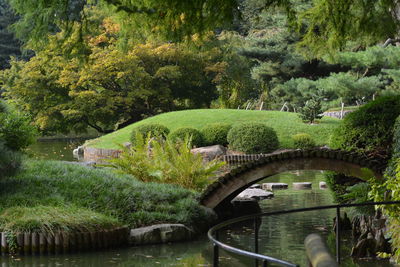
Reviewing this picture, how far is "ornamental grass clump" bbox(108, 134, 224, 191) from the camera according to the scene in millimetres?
12727

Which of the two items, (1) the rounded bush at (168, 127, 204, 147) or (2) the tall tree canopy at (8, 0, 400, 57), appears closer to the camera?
(2) the tall tree canopy at (8, 0, 400, 57)

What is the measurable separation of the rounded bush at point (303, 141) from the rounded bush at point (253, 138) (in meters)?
0.95

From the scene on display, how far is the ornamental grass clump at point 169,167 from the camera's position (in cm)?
1273

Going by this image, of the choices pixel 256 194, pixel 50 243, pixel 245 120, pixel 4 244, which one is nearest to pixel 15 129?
pixel 256 194

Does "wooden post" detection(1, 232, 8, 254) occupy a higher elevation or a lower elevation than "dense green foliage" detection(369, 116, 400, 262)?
lower

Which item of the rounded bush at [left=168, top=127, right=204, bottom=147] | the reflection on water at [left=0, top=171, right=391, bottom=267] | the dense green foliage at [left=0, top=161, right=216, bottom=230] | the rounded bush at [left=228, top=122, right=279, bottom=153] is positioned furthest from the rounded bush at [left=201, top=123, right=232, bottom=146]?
the dense green foliage at [left=0, top=161, right=216, bottom=230]

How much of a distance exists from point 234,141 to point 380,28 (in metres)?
13.9

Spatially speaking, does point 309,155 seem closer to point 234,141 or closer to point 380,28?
point 380,28

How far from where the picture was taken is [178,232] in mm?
10180

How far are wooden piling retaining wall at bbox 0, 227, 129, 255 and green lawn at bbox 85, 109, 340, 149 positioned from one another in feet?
54.7

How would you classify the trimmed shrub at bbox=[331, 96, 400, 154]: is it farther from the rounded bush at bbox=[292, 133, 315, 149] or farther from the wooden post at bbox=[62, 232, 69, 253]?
the rounded bush at bbox=[292, 133, 315, 149]

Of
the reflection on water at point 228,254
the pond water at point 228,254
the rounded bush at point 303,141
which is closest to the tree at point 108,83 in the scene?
the rounded bush at point 303,141

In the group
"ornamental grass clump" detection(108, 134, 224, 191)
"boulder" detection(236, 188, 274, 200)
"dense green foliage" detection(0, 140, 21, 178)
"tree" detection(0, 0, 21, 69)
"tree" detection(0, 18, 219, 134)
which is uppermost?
"tree" detection(0, 0, 21, 69)

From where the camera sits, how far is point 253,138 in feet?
80.1
